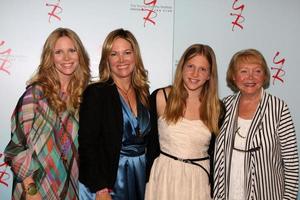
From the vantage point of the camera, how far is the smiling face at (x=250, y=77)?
6.60ft

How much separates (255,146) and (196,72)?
23.4 inches

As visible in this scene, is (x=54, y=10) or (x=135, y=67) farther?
(x=54, y=10)

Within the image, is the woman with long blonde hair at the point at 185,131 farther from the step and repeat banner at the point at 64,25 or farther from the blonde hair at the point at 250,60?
the step and repeat banner at the point at 64,25

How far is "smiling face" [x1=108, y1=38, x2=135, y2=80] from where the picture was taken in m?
1.99

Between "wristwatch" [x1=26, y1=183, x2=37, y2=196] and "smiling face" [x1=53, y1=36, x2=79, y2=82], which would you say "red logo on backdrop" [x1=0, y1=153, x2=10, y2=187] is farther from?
"smiling face" [x1=53, y1=36, x2=79, y2=82]

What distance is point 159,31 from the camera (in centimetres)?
268

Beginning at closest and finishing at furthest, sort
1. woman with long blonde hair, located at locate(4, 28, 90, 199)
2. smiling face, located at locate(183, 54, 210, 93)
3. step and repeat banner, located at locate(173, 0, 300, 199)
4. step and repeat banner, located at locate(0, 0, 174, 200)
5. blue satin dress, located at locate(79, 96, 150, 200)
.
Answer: woman with long blonde hair, located at locate(4, 28, 90, 199) → blue satin dress, located at locate(79, 96, 150, 200) → smiling face, located at locate(183, 54, 210, 93) → step and repeat banner, located at locate(0, 0, 174, 200) → step and repeat banner, located at locate(173, 0, 300, 199)

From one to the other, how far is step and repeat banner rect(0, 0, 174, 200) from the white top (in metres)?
0.92

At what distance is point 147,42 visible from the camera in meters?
2.68

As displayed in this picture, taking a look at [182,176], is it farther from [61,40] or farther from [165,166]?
[61,40]

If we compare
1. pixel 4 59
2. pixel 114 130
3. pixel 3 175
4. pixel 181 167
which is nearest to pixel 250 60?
pixel 181 167

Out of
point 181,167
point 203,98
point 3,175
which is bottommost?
point 3,175

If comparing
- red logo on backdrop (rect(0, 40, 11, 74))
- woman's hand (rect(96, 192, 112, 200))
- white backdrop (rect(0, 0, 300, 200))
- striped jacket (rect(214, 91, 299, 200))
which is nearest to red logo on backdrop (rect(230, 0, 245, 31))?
white backdrop (rect(0, 0, 300, 200))

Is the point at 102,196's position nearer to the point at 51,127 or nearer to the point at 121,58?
the point at 51,127
